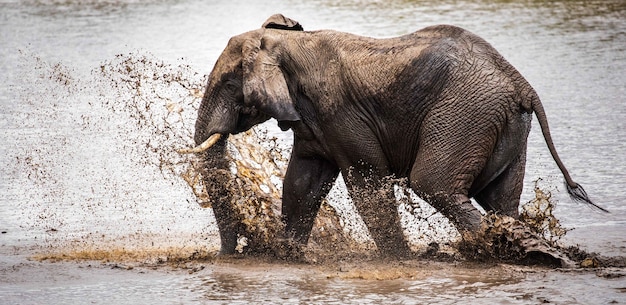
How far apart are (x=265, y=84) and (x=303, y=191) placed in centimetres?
92

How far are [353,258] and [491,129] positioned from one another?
1.45 meters

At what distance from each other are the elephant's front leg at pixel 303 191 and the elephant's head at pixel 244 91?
0.46 m

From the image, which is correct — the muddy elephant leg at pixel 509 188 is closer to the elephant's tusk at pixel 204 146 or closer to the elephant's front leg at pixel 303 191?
the elephant's front leg at pixel 303 191

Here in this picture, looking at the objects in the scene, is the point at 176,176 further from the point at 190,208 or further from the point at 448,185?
the point at 448,185

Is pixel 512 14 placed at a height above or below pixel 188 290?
above

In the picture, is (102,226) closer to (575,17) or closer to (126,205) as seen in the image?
(126,205)

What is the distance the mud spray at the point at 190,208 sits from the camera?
9516 mm

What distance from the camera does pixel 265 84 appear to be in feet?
31.2

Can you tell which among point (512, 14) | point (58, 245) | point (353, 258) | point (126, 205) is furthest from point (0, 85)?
point (512, 14)

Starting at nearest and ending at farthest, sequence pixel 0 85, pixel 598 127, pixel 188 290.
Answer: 1. pixel 188 290
2. pixel 598 127
3. pixel 0 85

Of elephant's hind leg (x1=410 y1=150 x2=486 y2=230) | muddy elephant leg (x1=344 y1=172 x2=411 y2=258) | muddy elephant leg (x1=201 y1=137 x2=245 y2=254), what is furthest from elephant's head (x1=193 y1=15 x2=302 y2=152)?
elephant's hind leg (x1=410 y1=150 x2=486 y2=230)

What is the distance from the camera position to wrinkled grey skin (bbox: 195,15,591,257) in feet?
30.2

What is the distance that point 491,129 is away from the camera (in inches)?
361

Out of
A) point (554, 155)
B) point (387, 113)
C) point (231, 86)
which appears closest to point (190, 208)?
point (231, 86)
